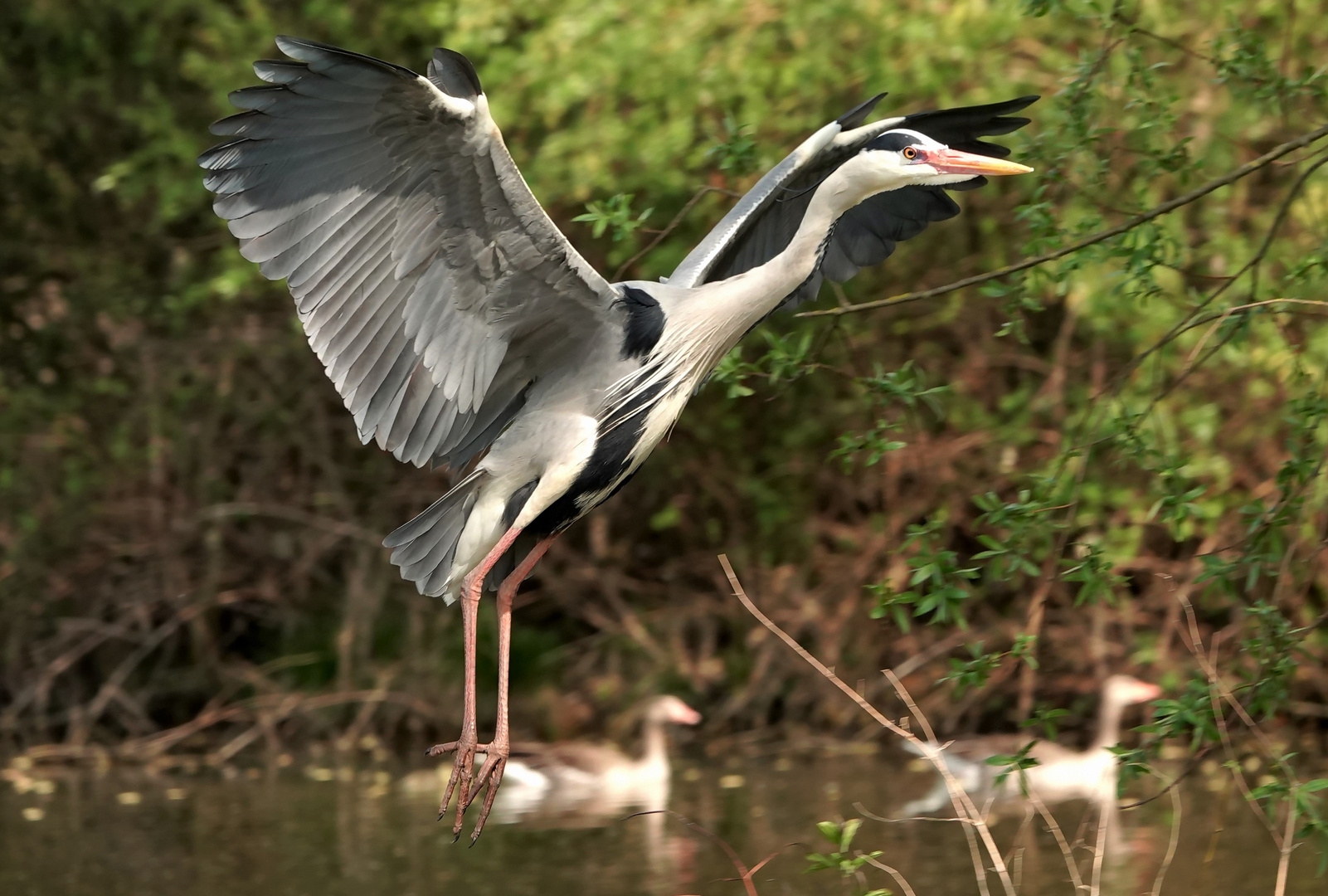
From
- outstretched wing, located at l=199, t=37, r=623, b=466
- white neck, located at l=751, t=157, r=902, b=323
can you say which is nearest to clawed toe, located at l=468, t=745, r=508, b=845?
outstretched wing, located at l=199, t=37, r=623, b=466

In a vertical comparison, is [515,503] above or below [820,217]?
below

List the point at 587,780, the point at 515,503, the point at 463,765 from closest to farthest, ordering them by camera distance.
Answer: the point at 463,765 → the point at 515,503 → the point at 587,780

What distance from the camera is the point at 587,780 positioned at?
7.72 metres

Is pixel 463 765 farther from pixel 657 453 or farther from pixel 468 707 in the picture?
pixel 657 453

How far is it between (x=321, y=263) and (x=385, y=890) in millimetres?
2430

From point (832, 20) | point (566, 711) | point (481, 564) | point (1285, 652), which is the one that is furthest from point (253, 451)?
point (1285, 652)

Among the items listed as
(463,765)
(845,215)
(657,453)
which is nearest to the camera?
(463,765)

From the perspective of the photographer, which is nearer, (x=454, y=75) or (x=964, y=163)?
(x=454, y=75)

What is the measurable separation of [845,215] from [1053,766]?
283 cm

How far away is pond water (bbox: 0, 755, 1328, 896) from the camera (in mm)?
6121

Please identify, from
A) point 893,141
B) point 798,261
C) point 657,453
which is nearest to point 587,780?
point 657,453

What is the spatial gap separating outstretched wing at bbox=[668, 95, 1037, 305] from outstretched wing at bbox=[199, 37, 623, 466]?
0.58 m

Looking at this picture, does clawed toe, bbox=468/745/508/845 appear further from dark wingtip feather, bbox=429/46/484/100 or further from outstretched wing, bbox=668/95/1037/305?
dark wingtip feather, bbox=429/46/484/100

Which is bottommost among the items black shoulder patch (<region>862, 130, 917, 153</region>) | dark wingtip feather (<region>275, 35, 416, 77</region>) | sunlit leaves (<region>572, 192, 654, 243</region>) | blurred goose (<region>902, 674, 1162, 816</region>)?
blurred goose (<region>902, 674, 1162, 816</region>)
